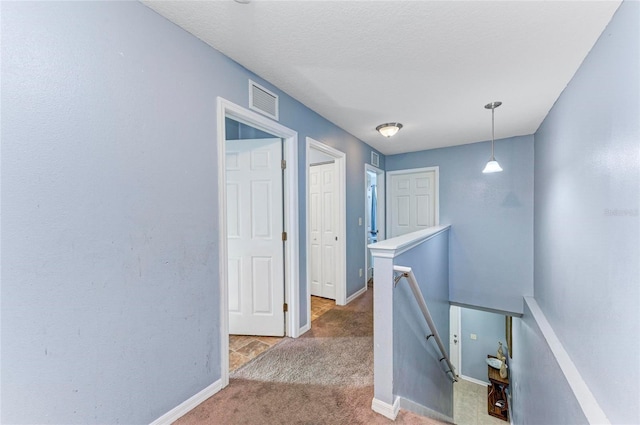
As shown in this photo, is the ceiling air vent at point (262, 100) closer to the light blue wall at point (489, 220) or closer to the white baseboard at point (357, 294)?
the white baseboard at point (357, 294)

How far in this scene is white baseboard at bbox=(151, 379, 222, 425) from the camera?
1427mm

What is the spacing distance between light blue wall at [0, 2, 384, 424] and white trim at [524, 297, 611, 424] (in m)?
2.19

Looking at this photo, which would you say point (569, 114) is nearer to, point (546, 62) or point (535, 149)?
point (546, 62)

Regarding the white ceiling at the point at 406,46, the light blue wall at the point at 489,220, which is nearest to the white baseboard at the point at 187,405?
the white ceiling at the point at 406,46

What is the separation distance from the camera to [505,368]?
4789mm

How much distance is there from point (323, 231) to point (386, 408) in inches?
94.0

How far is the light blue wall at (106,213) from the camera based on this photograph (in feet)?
3.21

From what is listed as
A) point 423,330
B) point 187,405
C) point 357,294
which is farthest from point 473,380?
point 187,405

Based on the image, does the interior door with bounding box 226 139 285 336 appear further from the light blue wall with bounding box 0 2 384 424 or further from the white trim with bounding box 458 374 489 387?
the white trim with bounding box 458 374 489 387

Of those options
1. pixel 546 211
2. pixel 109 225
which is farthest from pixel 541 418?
pixel 109 225

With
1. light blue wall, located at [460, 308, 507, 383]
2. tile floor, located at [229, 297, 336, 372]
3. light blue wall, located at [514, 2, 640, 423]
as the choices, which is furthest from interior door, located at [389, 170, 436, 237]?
tile floor, located at [229, 297, 336, 372]

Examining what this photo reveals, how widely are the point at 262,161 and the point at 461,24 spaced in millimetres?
1794

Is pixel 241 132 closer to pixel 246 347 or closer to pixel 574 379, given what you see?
pixel 246 347

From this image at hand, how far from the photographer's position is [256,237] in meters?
2.52
